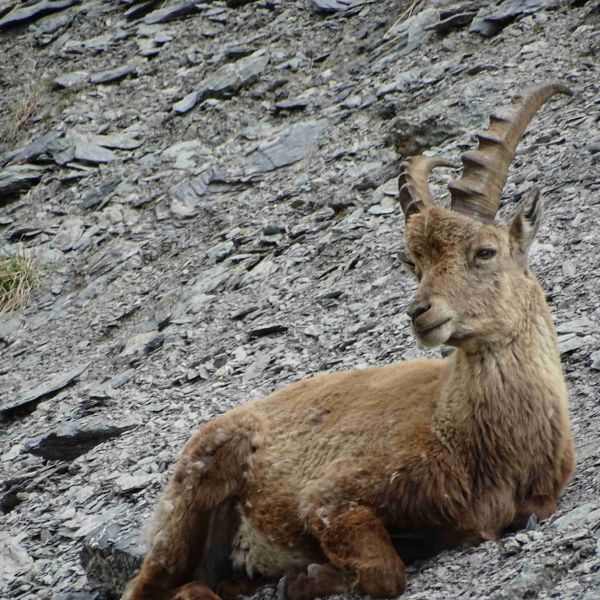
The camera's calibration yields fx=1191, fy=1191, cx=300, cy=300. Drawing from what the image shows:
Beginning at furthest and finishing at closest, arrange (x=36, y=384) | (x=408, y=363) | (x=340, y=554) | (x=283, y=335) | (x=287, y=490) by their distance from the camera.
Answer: (x=36, y=384) < (x=283, y=335) < (x=408, y=363) < (x=287, y=490) < (x=340, y=554)

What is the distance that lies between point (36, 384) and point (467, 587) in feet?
29.6

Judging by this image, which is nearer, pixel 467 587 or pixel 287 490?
pixel 467 587

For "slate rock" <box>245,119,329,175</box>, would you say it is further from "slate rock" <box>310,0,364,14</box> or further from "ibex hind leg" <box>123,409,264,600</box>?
"ibex hind leg" <box>123,409,264,600</box>

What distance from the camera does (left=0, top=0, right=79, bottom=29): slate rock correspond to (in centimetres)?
2232

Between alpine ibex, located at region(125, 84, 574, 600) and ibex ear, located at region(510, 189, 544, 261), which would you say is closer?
alpine ibex, located at region(125, 84, 574, 600)

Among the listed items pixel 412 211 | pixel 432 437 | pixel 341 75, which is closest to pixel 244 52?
pixel 341 75

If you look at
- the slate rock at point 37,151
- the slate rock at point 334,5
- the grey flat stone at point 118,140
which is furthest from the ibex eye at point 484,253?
the slate rock at point 37,151

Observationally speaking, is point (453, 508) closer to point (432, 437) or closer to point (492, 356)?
point (432, 437)

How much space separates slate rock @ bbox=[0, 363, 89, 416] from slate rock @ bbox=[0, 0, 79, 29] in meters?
10.6

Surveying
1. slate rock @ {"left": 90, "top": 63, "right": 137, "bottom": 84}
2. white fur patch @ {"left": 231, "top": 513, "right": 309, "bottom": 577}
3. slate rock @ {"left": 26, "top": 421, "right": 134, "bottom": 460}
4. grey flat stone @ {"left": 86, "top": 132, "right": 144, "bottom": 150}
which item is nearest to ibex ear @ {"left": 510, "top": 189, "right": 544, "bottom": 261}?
white fur patch @ {"left": 231, "top": 513, "right": 309, "bottom": 577}

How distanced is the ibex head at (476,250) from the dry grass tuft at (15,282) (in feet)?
32.3

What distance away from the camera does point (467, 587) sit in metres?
6.18

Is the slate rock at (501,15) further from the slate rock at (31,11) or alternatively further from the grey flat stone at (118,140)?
the slate rock at (31,11)

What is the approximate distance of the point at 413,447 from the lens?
675 centimetres
